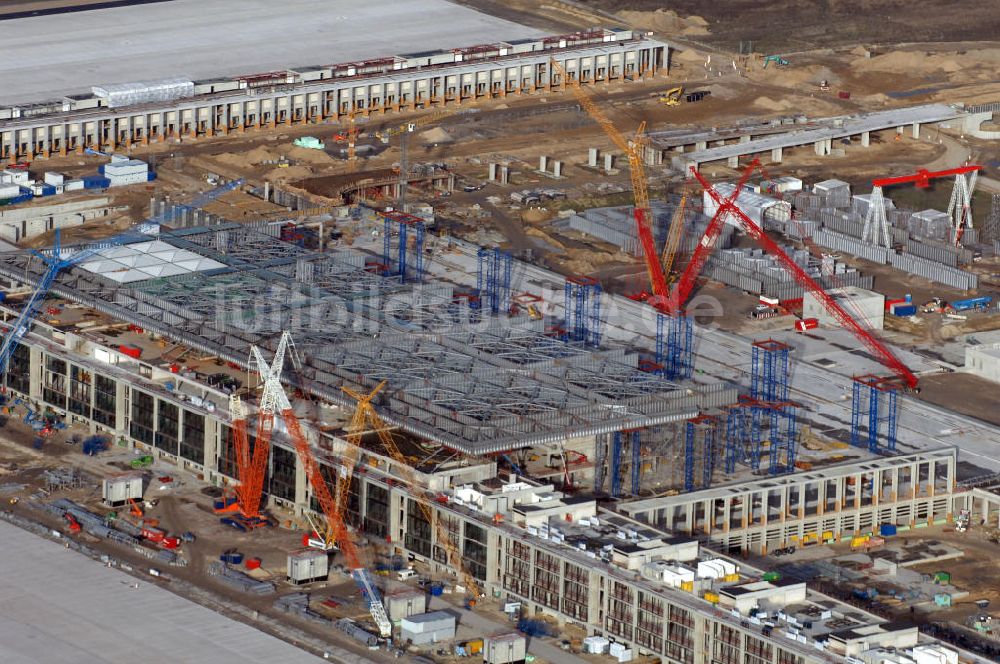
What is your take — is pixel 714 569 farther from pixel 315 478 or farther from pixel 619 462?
pixel 315 478

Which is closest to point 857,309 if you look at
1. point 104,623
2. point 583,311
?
point 583,311

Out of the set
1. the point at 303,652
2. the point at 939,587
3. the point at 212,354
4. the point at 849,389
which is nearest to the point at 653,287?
the point at 849,389

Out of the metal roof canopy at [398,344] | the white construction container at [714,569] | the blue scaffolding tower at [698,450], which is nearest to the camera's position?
the white construction container at [714,569]

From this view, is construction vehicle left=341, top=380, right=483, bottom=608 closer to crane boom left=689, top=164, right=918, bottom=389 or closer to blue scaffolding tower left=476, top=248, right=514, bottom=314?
blue scaffolding tower left=476, top=248, right=514, bottom=314

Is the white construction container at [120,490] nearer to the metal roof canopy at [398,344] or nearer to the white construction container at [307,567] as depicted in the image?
the metal roof canopy at [398,344]

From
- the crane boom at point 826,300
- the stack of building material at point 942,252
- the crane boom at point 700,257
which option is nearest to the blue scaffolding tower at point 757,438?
the crane boom at point 826,300

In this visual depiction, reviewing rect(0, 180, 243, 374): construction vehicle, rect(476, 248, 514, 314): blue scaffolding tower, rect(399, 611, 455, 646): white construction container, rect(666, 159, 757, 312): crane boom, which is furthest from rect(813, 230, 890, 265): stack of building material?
rect(399, 611, 455, 646): white construction container
